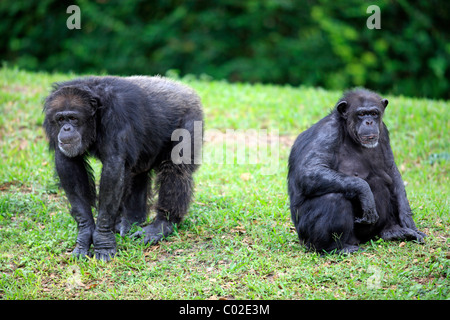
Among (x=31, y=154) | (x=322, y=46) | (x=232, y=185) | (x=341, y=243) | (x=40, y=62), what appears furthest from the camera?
(x=40, y=62)

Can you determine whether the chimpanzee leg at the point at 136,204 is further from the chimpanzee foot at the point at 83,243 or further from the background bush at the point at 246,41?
the background bush at the point at 246,41

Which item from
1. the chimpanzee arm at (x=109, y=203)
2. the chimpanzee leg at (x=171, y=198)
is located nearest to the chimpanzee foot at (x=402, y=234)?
the chimpanzee leg at (x=171, y=198)

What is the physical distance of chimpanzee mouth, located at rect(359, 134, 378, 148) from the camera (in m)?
5.75

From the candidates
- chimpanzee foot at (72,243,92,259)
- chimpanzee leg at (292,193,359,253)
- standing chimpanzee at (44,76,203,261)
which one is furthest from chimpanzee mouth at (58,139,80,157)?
Result: chimpanzee leg at (292,193,359,253)

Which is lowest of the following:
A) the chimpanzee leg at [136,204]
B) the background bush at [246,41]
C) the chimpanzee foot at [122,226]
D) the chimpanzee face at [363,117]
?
the chimpanzee foot at [122,226]

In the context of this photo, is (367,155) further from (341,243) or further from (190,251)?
(190,251)

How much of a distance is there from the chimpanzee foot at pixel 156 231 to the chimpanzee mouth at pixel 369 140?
2599 millimetres

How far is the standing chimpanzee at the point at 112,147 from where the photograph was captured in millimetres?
5711

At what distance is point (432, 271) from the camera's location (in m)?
5.11

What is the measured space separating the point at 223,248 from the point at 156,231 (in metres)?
0.93

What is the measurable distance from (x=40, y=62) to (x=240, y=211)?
14601mm

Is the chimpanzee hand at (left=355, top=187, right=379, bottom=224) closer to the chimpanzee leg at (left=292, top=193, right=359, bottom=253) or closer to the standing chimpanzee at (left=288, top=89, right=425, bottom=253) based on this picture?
the standing chimpanzee at (left=288, top=89, right=425, bottom=253)
